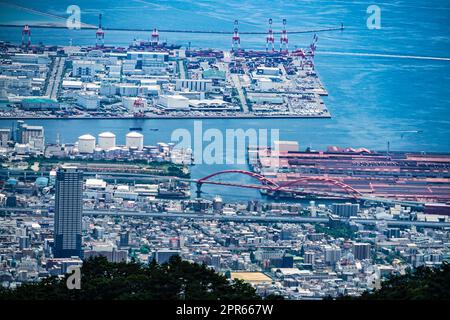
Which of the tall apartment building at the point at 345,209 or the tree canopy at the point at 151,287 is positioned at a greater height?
the tall apartment building at the point at 345,209

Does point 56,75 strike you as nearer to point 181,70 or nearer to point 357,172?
point 181,70

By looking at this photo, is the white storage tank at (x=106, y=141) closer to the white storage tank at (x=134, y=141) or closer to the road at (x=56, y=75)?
the white storage tank at (x=134, y=141)

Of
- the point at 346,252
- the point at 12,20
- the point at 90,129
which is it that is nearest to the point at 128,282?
the point at 346,252

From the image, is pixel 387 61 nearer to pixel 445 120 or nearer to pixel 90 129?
pixel 445 120

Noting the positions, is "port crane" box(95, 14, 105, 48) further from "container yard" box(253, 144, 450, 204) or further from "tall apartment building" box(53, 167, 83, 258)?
"tall apartment building" box(53, 167, 83, 258)

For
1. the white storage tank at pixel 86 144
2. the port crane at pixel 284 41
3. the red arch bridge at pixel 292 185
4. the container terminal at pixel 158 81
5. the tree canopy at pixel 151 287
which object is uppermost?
the port crane at pixel 284 41

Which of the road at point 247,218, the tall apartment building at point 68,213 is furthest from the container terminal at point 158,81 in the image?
the tall apartment building at point 68,213
